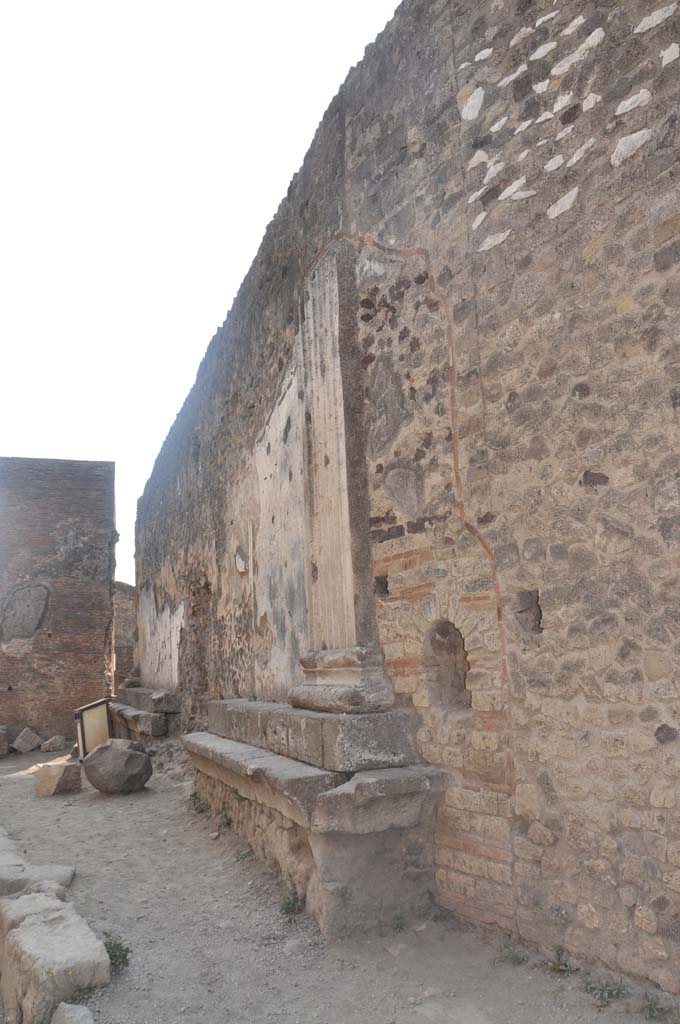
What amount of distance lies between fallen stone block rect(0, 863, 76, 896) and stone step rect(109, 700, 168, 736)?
4745mm

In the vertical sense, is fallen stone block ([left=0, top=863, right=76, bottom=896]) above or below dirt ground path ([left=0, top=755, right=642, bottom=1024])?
above

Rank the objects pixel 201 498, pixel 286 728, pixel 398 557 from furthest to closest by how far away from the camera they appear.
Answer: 1. pixel 201 498
2. pixel 286 728
3. pixel 398 557

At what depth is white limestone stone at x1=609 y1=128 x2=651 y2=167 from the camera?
305cm

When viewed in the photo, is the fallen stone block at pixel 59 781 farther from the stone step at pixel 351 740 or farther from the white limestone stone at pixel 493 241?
the white limestone stone at pixel 493 241

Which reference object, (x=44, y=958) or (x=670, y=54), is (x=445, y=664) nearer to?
(x=44, y=958)

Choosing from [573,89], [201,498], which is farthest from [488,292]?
[201,498]

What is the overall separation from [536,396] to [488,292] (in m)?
0.59

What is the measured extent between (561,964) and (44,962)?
1.94 meters

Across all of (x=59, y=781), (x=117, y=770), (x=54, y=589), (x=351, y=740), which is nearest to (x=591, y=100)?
(x=351, y=740)

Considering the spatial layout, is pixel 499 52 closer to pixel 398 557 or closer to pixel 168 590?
pixel 398 557

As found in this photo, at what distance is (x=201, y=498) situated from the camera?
8.43 metres

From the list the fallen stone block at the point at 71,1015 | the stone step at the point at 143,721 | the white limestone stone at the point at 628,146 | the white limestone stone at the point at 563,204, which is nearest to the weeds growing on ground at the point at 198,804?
the stone step at the point at 143,721

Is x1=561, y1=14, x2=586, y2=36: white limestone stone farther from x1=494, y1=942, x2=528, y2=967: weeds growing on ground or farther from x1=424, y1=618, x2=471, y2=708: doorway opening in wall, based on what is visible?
x1=494, y1=942, x2=528, y2=967: weeds growing on ground

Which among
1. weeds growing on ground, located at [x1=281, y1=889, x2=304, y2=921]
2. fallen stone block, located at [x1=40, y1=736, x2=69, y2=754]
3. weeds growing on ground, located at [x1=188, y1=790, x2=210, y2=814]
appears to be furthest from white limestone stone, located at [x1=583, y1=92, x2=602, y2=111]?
fallen stone block, located at [x1=40, y1=736, x2=69, y2=754]
